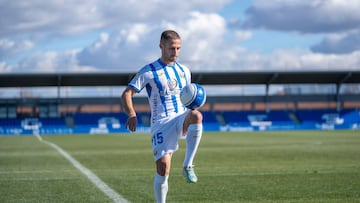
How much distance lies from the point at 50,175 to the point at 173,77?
22.7 feet

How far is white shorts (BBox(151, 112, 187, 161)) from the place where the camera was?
23.3ft

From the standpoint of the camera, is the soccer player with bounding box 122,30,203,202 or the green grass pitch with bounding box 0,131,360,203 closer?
the soccer player with bounding box 122,30,203,202

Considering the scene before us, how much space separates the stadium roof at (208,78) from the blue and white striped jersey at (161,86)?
52.2m

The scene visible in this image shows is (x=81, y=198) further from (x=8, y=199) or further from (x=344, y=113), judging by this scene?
(x=344, y=113)

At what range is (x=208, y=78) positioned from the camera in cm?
6303

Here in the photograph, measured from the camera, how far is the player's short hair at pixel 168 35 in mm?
7008

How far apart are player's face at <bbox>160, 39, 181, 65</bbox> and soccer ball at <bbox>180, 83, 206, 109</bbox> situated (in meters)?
0.43

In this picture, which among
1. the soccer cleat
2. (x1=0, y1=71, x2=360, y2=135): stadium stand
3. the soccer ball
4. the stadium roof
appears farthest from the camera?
(x1=0, y1=71, x2=360, y2=135): stadium stand

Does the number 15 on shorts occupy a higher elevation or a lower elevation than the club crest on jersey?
lower

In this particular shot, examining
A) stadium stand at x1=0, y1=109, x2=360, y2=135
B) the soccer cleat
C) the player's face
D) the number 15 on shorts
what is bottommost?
stadium stand at x1=0, y1=109, x2=360, y2=135

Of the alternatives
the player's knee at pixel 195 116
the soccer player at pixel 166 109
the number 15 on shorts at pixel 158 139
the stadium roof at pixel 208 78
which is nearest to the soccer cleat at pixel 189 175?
the soccer player at pixel 166 109

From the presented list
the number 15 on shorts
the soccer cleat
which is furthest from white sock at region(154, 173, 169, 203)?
the number 15 on shorts

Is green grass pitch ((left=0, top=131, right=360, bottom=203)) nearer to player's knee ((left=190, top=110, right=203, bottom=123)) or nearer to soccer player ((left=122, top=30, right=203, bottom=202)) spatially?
soccer player ((left=122, top=30, right=203, bottom=202))

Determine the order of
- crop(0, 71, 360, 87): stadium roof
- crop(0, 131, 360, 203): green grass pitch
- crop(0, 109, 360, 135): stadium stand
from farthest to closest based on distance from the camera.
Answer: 1. crop(0, 71, 360, 87): stadium roof
2. crop(0, 109, 360, 135): stadium stand
3. crop(0, 131, 360, 203): green grass pitch
